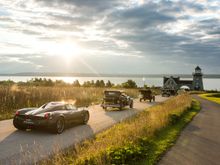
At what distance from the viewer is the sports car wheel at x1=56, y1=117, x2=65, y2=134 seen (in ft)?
41.6

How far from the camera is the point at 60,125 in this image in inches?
511

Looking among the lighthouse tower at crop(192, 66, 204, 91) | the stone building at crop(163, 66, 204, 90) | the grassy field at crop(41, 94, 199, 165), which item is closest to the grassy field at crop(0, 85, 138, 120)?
the grassy field at crop(41, 94, 199, 165)

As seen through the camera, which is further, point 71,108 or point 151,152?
point 71,108

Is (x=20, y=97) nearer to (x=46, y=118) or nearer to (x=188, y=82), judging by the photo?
(x=46, y=118)

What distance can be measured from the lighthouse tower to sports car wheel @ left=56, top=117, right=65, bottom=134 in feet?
463

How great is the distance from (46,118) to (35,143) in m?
1.74

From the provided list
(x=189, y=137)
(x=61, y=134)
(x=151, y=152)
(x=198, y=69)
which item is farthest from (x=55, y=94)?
(x=198, y=69)

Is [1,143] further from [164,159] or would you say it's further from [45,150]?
[164,159]

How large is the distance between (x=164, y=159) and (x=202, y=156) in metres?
1.40

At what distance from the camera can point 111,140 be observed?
9.91 meters

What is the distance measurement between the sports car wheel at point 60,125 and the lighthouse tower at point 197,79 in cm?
14123

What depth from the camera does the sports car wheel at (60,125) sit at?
12668 millimetres

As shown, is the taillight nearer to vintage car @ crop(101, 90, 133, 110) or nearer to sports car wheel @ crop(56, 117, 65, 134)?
sports car wheel @ crop(56, 117, 65, 134)

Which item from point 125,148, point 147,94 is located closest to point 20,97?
point 125,148
